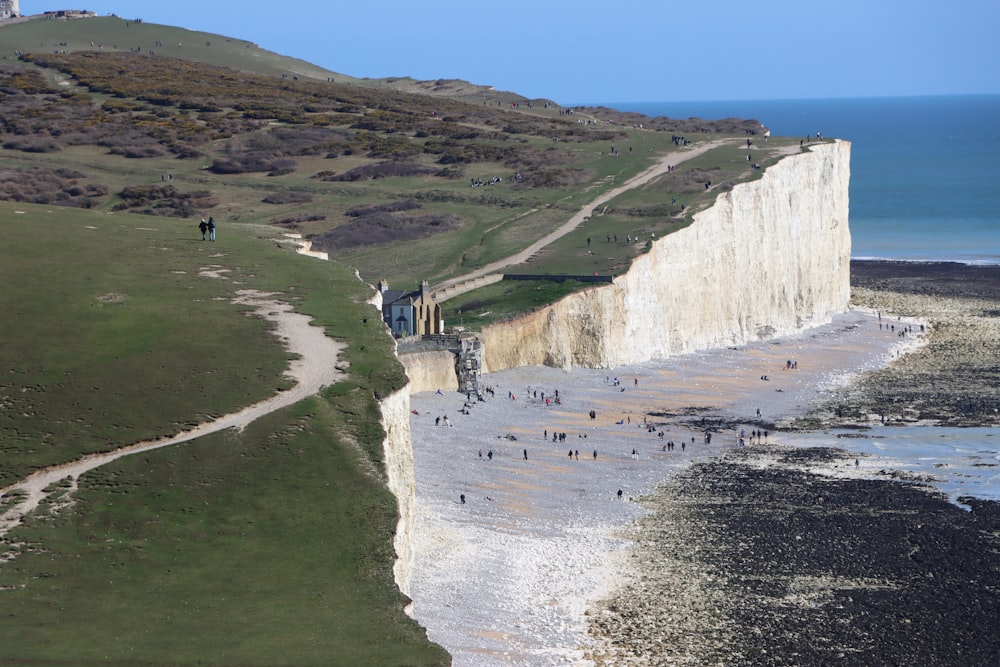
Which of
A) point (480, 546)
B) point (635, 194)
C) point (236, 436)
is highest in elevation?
point (635, 194)

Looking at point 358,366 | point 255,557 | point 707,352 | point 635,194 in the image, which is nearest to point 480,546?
point 358,366

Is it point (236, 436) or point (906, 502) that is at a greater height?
point (236, 436)

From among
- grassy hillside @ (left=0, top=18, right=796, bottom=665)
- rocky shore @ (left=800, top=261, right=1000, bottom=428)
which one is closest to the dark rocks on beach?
grassy hillside @ (left=0, top=18, right=796, bottom=665)

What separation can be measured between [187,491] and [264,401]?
20.3ft

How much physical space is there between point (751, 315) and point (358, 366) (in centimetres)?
5872

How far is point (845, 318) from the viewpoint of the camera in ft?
371

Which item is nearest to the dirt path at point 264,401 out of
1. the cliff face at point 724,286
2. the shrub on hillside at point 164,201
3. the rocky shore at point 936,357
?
the cliff face at point 724,286

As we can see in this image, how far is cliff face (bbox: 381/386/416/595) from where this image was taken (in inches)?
1544

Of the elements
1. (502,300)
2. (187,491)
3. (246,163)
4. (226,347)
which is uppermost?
(246,163)

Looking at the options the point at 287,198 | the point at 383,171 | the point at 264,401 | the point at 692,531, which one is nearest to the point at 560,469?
the point at 692,531

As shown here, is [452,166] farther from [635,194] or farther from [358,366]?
[358,366]

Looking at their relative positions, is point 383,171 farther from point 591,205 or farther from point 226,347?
point 226,347

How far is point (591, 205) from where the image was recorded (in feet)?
363

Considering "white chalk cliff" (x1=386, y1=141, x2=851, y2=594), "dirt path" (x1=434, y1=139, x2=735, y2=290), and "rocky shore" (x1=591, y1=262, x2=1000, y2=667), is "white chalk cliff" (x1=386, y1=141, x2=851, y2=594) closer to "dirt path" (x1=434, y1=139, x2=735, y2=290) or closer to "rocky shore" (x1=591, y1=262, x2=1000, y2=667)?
"dirt path" (x1=434, y1=139, x2=735, y2=290)
